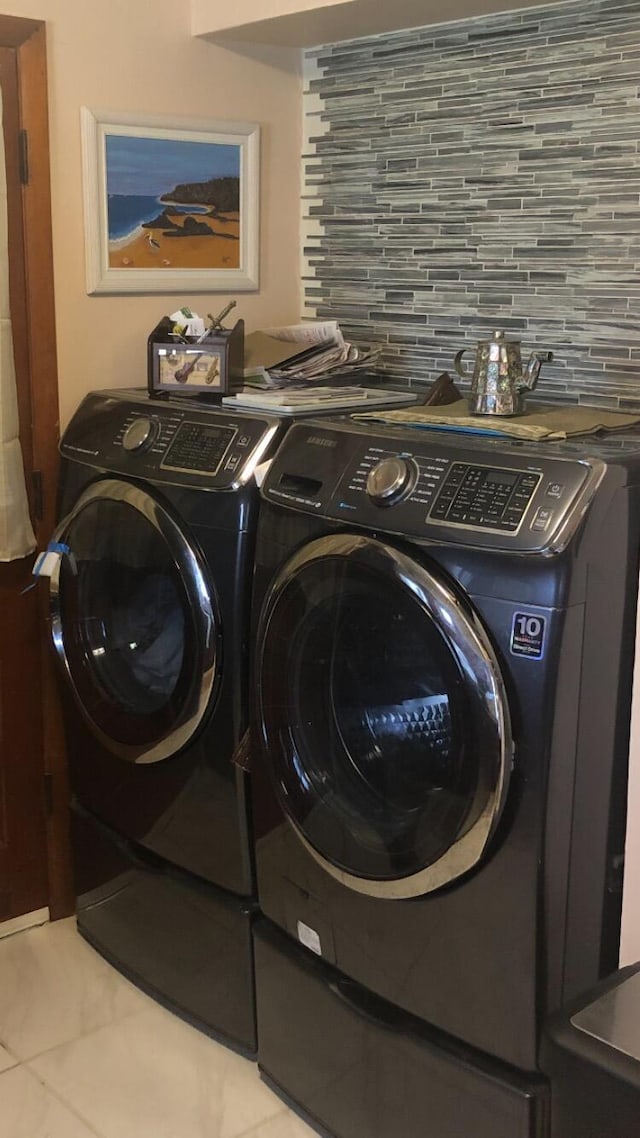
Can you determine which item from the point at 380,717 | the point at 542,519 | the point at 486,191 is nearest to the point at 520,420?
the point at 542,519

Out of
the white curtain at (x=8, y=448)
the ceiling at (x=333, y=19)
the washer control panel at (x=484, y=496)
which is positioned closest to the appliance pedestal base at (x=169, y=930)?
the white curtain at (x=8, y=448)

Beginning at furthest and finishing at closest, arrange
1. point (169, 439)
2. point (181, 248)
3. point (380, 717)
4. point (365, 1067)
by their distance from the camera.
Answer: point (181, 248) < point (169, 439) < point (365, 1067) < point (380, 717)

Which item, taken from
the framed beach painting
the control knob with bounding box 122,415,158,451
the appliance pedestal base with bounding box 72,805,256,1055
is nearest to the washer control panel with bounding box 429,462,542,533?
the control knob with bounding box 122,415,158,451

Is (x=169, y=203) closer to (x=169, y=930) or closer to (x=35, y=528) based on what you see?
(x=35, y=528)

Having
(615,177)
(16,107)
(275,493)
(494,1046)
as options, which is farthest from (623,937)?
(16,107)

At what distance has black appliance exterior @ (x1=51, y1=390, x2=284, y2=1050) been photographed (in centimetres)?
195

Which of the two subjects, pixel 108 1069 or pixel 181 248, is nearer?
pixel 108 1069

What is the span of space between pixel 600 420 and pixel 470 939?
2.68 ft

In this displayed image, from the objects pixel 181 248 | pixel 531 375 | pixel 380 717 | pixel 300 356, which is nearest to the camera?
pixel 380 717

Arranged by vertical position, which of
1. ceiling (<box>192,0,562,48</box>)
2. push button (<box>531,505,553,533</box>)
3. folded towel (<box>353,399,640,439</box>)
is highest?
ceiling (<box>192,0,562,48</box>)

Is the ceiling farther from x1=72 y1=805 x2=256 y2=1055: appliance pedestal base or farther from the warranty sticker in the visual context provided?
x1=72 y1=805 x2=256 y2=1055: appliance pedestal base

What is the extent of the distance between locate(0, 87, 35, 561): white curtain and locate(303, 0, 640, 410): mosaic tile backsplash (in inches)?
30.1

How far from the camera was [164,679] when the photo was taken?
6.92ft

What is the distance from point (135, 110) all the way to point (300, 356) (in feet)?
1.99
